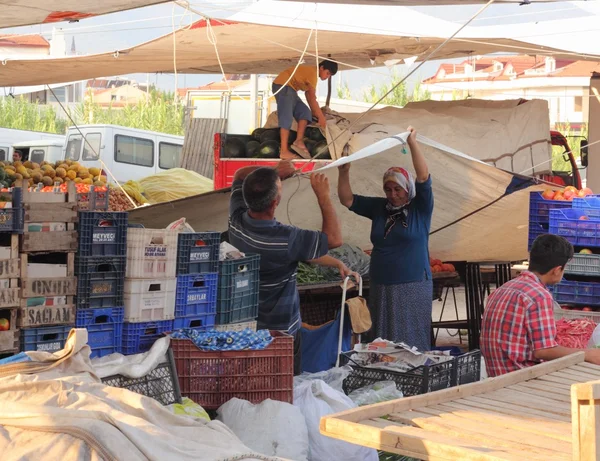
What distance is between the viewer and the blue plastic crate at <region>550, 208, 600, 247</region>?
7492 millimetres

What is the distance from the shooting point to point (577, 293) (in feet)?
24.7

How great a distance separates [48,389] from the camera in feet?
13.0

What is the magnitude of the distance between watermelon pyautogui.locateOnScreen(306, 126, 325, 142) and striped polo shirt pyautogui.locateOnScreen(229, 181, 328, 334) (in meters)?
4.22

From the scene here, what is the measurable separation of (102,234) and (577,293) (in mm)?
4132

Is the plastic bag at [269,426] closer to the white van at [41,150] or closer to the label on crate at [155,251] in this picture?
the label on crate at [155,251]

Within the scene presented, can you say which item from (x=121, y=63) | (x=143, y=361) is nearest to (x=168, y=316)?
(x=143, y=361)

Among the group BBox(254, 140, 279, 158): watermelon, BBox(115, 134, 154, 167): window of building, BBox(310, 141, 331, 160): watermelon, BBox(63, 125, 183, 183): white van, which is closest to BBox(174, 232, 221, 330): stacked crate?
BBox(310, 141, 331, 160): watermelon

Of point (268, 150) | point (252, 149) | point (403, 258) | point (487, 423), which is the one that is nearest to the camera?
point (487, 423)

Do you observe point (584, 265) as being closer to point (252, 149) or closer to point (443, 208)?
point (443, 208)

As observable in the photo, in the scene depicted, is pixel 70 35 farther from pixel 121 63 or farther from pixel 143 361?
pixel 143 361

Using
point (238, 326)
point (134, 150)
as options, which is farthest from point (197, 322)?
point (134, 150)

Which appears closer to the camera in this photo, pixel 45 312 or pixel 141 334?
pixel 45 312

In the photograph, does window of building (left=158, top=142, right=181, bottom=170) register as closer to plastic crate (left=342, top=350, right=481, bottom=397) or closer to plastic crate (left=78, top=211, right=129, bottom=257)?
plastic crate (left=342, top=350, right=481, bottom=397)

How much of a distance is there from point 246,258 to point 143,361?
104 cm
